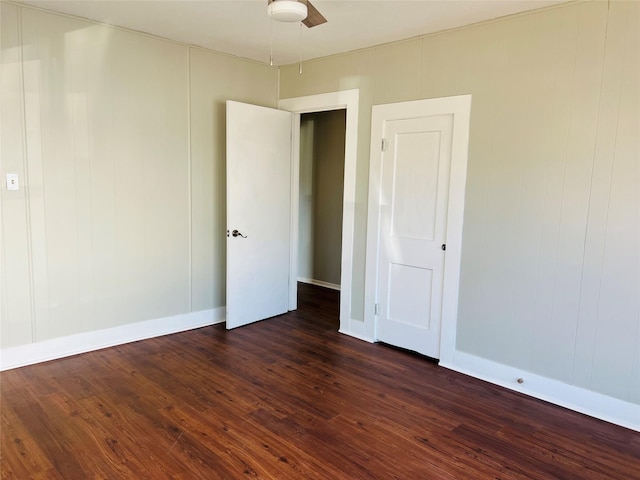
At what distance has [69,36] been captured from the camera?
3230 mm

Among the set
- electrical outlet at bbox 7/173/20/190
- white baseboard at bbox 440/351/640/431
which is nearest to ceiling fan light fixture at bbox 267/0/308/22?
electrical outlet at bbox 7/173/20/190

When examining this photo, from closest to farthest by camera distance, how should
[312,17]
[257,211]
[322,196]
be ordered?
[312,17], [257,211], [322,196]

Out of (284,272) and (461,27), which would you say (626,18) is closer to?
(461,27)

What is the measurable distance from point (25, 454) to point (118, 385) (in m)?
0.79

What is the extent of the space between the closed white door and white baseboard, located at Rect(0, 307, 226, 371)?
5.52ft

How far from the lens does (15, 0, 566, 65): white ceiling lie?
113 inches

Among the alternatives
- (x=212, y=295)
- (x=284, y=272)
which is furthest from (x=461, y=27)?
(x=212, y=295)

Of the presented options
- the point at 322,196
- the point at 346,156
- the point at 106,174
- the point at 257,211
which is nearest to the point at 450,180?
the point at 346,156

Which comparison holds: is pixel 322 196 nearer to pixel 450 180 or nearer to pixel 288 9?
pixel 450 180

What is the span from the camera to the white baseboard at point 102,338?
322 centimetres

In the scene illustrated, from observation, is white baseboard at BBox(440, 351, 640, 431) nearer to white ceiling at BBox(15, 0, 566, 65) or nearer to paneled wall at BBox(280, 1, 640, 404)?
paneled wall at BBox(280, 1, 640, 404)

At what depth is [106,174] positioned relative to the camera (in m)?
3.50

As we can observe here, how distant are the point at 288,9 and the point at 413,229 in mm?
1933

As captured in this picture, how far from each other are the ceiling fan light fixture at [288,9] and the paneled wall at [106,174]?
1763 mm
